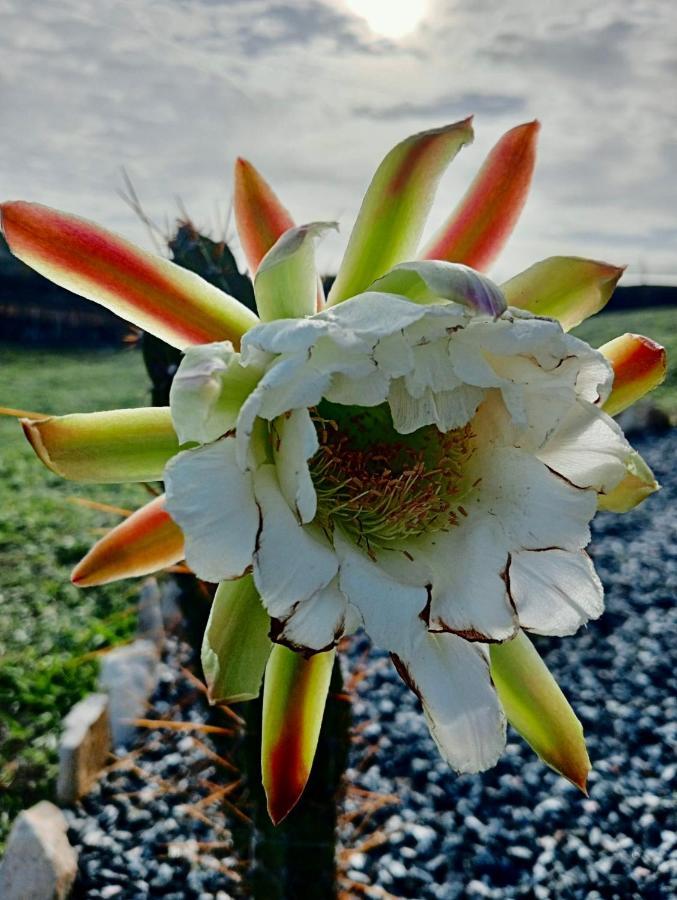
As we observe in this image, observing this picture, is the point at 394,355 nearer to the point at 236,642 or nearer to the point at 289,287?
the point at 289,287

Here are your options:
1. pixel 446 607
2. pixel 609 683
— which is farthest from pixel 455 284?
pixel 609 683

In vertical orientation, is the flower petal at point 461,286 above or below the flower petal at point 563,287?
above

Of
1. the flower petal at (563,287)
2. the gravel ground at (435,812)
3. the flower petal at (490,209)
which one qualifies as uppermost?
the flower petal at (490,209)

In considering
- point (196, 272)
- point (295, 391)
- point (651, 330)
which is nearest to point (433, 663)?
point (295, 391)

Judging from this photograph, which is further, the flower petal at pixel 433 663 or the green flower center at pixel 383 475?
the green flower center at pixel 383 475

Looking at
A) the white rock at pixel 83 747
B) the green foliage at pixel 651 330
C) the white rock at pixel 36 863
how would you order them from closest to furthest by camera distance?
the white rock at pixel 36 863
the white rock at pixel 83 747
the green foliage at pixel 651 330

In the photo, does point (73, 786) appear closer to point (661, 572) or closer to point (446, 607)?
point (446, 607)

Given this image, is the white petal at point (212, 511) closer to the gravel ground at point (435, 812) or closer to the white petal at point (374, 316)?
the white petal at point (374, 316)

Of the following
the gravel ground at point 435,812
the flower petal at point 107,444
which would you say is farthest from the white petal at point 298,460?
the gravel ground at point 435,812
